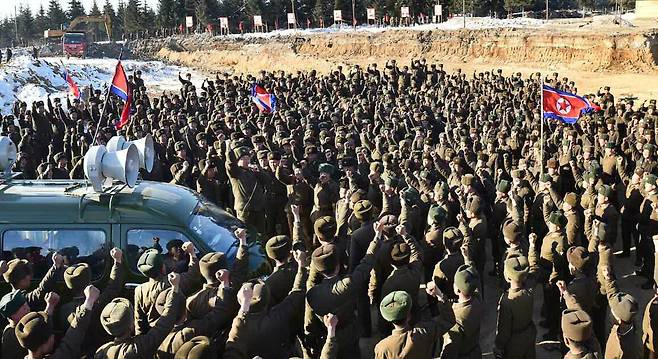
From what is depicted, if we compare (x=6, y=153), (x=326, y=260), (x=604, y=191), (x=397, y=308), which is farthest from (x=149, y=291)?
(x=604, y=191)

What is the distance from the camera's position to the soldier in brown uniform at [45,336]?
405 cm

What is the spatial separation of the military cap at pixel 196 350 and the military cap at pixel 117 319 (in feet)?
1.27

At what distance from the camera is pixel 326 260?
5391 mm

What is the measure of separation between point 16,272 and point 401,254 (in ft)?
10.7

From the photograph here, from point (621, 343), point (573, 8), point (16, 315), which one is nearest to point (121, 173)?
point (16, 315)

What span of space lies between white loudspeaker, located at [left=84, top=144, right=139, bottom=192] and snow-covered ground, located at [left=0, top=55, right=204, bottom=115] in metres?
21.0

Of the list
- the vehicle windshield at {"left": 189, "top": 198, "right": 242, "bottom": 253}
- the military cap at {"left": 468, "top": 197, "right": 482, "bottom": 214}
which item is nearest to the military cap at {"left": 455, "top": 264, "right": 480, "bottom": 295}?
the vehicle windshield at {"left": 189, "top": 198, "right": 242, "bottom": 253}

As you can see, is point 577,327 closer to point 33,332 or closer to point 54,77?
point 33,332

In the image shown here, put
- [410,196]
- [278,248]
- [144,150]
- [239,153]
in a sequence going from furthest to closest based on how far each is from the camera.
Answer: [239,153]
[410,196]
[144,150]
[278,248]

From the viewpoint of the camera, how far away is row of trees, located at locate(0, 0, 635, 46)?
190 ft

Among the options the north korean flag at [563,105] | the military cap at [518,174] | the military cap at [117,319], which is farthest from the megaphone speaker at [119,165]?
the north korean flag at [563,105]

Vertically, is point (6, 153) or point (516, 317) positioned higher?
point (6, 153)

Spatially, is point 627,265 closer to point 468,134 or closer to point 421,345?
point 468,134

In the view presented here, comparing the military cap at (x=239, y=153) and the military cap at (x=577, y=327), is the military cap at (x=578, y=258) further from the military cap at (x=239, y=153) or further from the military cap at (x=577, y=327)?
the military cap at (x=239, y=153)
